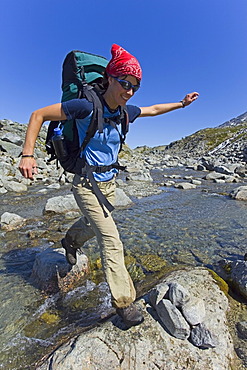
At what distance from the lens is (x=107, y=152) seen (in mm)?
3367

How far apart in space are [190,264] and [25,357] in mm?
3822

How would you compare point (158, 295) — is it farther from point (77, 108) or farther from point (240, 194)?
point (240, 194)

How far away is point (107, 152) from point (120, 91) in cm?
86

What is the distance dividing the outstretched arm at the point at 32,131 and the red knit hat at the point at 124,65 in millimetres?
887

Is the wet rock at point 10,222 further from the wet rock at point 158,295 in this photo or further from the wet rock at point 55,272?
the wet rock at point 158,295

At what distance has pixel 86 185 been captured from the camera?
10.8ft

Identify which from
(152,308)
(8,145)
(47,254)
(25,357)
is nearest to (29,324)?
(25,357)

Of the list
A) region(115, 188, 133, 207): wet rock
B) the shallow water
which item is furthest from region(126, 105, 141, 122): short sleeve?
region(115, 188, 133, 207): wet rock

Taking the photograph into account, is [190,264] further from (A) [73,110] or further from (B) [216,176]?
(B) [216,176]

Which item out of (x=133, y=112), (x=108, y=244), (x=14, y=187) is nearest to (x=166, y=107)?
(x=133, y=112)

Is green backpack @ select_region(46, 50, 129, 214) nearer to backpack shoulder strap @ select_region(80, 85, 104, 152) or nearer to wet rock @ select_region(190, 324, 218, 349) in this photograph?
backpack shoulder strap @ select_region(80, 85, 104, 152)

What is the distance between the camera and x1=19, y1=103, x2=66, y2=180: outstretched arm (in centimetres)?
271

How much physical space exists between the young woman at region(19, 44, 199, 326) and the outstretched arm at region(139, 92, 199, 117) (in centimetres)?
112

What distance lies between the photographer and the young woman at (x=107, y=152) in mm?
2791
